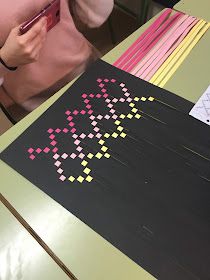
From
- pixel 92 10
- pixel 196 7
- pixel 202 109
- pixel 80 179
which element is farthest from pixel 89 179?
pixel 196 7

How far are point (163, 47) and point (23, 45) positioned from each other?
383 millimetres

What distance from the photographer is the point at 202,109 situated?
78 centimetres

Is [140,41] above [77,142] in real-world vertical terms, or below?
above

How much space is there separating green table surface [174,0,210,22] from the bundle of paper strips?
4 cm

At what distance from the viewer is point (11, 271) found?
0.59 m

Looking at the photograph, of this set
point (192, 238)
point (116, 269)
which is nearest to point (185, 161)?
point (192, 238)

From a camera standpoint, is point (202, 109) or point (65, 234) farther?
point (202, 109)

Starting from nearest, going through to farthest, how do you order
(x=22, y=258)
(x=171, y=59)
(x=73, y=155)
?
(x=22, y=258) → (x=73, y=155) → (x=171, y=59)

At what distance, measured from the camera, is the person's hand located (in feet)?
2.55

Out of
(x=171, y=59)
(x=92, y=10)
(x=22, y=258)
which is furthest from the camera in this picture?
(x=92, y=10)

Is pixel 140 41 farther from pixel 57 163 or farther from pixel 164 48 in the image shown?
pixel 57 163

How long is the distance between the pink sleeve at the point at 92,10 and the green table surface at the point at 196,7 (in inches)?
8.9

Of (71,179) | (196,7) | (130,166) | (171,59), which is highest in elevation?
(196,7)

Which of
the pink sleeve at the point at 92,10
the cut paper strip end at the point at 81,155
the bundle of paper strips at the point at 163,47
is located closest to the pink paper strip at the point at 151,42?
the bundle of paper strips at the point at 163,47
